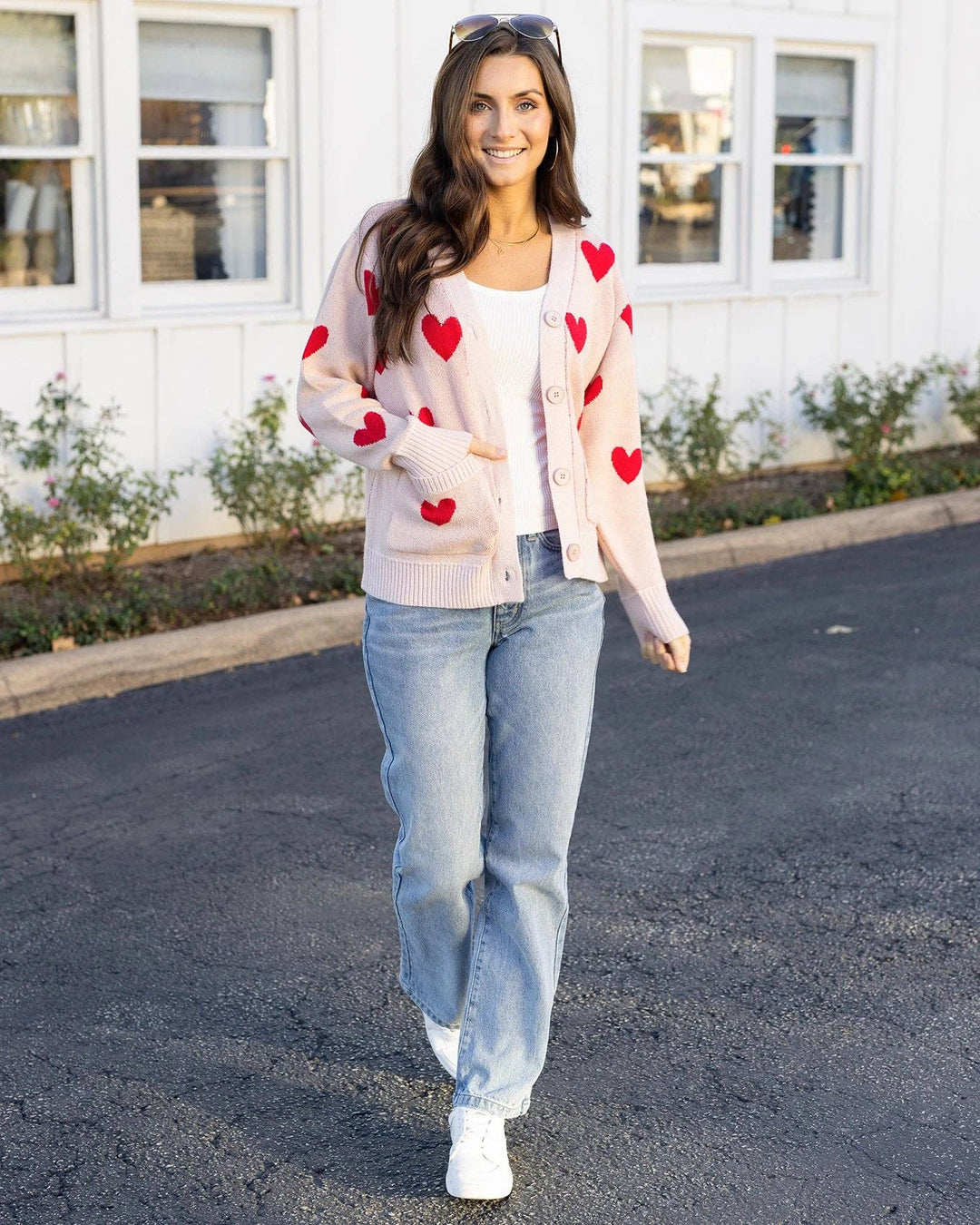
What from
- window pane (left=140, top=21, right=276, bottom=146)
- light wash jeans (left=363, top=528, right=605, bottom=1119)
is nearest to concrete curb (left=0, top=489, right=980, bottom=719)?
window pane (left=140, top=21, right=276, bottom=146)

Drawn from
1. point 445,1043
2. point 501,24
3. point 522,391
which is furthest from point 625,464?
point 445,1043

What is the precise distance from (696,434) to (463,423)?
6802 mm

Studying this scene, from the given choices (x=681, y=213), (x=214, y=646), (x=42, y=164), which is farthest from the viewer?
(x=681, y=213)

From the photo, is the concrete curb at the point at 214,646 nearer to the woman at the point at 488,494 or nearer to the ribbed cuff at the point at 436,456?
the woman at the point at 488,494

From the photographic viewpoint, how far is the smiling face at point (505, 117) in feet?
10.3

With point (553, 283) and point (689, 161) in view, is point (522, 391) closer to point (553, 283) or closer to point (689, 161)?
point (553, 283)

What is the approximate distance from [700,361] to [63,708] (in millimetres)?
5208

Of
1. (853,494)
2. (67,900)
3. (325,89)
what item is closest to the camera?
(67,900)

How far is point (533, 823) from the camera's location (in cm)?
320

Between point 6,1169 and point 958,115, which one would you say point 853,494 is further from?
point 6,1169

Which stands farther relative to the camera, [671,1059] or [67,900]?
[67,900]

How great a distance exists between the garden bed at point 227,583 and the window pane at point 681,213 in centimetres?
153

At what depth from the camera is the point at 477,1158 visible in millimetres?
3160

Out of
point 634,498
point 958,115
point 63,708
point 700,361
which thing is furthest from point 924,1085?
point 958,115
